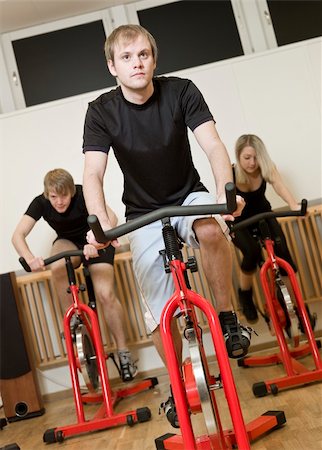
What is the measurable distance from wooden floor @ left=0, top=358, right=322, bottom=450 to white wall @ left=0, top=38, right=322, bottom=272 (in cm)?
127

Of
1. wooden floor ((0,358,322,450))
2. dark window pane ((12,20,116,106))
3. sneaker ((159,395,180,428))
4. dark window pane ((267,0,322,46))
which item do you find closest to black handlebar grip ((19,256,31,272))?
wooden floor ((0,358,322,450))

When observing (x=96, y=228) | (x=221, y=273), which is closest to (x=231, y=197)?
(x=96, y=228)

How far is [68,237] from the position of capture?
Answer: 154 inches

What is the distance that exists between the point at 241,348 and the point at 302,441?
43 cm

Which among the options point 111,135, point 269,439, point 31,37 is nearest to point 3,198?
point 31,37

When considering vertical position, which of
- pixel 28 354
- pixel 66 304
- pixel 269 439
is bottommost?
pixel 269 439

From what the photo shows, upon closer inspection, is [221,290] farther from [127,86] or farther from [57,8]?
[57,8]

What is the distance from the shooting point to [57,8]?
5113mm

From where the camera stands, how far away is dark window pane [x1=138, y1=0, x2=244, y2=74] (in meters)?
5.21

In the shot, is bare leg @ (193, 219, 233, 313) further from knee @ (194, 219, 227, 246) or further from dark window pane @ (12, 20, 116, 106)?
dark window pane @ (12, 20, 116, 106)

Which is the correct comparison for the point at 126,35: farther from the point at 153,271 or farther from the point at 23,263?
the point at 23,263

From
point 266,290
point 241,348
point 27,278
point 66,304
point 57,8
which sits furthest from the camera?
point 57,8

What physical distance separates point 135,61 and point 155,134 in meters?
0.26

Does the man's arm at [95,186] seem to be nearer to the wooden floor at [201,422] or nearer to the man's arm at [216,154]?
the man's arm at [216,154]
